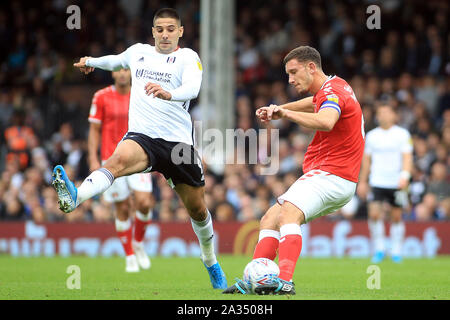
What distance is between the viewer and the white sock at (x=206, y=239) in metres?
8.08

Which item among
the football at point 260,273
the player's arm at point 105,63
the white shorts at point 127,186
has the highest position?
the player's arm at point 105,63

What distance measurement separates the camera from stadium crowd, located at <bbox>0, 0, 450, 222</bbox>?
1652cm

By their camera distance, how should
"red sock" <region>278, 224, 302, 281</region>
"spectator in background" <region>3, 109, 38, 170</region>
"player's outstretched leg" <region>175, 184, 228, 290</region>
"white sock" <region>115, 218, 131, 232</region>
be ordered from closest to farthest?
"red sock" <region>278, 224, 302, 281</region>
"player's outstretched leg" <region>175, 184, 228, 290</region>
"white sock" <region>115, 218, 131, 232</region>
"spectator in background" <region>3, 109, 38, 170</region>

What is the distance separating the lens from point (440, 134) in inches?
657

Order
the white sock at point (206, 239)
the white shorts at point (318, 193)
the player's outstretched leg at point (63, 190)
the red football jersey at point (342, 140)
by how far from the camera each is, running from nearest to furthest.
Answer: the player's outstretched leg at point (63, 190), the white shorts at point (318, 193), the red football jersey at point (342, 140), the white sock at point (206, 239)

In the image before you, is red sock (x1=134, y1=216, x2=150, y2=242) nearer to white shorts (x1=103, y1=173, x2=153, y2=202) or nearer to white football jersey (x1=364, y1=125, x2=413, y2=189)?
white shorts (x1=103, y1=173, x2=153, y2=202)

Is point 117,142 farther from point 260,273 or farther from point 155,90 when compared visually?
point 260,273

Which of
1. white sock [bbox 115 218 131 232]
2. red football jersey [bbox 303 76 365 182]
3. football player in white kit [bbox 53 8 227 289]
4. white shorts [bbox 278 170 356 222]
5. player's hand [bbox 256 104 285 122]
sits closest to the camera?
player's hand [bbox 256 104 285 122]

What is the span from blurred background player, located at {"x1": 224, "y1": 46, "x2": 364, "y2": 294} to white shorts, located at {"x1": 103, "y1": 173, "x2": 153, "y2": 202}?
3.93m

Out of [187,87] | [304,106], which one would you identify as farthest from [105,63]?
[304,106]

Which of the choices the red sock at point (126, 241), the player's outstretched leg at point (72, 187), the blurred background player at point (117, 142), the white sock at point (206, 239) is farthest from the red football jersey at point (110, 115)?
the player's outstretched leg at point (72, 187)

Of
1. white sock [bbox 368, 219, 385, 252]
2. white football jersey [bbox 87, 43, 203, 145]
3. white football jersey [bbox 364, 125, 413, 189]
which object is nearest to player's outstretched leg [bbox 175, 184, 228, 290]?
white football jersey [bbox 87, 43, 203, 145]

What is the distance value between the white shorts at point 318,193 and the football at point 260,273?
0.54 m

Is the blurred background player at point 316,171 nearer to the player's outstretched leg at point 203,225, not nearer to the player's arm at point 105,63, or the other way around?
the player's outstretched leg at point 203,225
